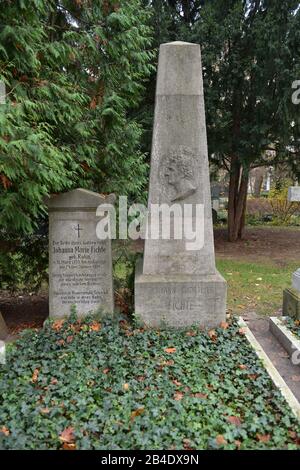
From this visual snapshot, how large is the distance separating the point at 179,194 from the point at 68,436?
295 cm

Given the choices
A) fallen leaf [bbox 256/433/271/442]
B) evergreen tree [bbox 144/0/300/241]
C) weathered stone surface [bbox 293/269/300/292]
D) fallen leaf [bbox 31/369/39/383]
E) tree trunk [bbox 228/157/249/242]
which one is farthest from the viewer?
tree trunk [bbox 228/157/249/242]

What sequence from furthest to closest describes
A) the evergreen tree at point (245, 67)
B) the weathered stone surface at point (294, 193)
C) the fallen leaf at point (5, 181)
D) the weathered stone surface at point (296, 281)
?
the evergreen tree at point (245, 67)
the weathered stone surface at point (294, 193)
the weathered stone surface at point (296, 281)
the fallen leaf at point (5, 181)

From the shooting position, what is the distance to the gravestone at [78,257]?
16.1 feet

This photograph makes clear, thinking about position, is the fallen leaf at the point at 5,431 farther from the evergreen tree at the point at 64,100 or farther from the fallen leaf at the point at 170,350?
the evergreen tree at the point at 64,100

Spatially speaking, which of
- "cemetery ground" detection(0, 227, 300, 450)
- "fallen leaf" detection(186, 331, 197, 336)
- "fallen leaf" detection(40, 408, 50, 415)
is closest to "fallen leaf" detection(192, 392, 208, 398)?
"cemetery ground" detection(0, 227, 300, 450)

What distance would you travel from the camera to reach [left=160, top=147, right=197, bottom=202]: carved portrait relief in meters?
4.71

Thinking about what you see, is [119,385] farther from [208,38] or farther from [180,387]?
[208,38]

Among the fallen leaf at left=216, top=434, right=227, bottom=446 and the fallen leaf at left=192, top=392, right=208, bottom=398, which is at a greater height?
the fallen leaf at left=192, top=392, right=208, bottom=398

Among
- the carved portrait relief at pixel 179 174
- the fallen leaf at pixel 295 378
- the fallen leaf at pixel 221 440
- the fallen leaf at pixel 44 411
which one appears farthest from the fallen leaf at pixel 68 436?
the carved portrait relief at pixel 179 174

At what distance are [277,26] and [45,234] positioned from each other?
7.57 m

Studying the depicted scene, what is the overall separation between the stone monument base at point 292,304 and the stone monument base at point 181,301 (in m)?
1.10

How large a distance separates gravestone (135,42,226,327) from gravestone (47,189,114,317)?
56 cm

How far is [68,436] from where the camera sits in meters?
2.69

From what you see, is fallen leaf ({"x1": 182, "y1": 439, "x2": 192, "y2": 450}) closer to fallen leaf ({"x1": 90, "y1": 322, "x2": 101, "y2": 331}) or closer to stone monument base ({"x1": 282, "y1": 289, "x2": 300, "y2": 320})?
fallen leaf ({"x1": 90, "y1": 322, "x2": 101, "y2": 331})
